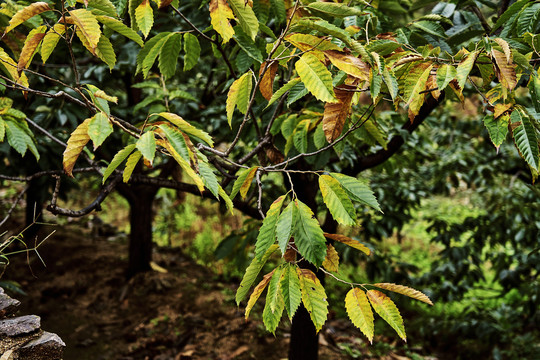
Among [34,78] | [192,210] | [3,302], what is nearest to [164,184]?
[3,302]

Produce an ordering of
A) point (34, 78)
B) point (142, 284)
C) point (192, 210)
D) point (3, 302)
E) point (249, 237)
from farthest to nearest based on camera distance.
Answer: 1. point (192, 210)
2. point (142, 284)
3. point (34, 78)
4. point (249, 237)
5. point (3, 302)

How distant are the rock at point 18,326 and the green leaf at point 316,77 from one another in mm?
1127

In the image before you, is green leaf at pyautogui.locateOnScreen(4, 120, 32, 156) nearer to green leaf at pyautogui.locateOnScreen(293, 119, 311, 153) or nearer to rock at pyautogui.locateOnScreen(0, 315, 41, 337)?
rock at pyautogui.locateOnScreen(0, 315, 41, 337)

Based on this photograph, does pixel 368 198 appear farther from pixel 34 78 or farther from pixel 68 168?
pixel 34 78

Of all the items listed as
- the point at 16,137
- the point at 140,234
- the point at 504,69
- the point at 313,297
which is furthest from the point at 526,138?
the point at 140,234

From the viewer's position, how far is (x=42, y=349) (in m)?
1.16

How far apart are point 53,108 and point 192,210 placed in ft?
12.5

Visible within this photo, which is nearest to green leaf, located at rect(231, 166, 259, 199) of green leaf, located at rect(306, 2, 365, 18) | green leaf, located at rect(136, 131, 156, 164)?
green leaf, located at rect(136, 131, 156, 164)

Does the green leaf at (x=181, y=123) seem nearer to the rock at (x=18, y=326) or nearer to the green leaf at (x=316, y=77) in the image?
the green leaf at (x=316, y=77)

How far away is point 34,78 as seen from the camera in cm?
261

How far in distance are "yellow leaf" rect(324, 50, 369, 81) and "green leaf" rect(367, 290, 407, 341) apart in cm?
57

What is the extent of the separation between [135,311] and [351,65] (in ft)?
10.5

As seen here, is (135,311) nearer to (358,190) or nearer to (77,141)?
(77,141)

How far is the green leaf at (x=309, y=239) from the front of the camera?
37.1 inches
